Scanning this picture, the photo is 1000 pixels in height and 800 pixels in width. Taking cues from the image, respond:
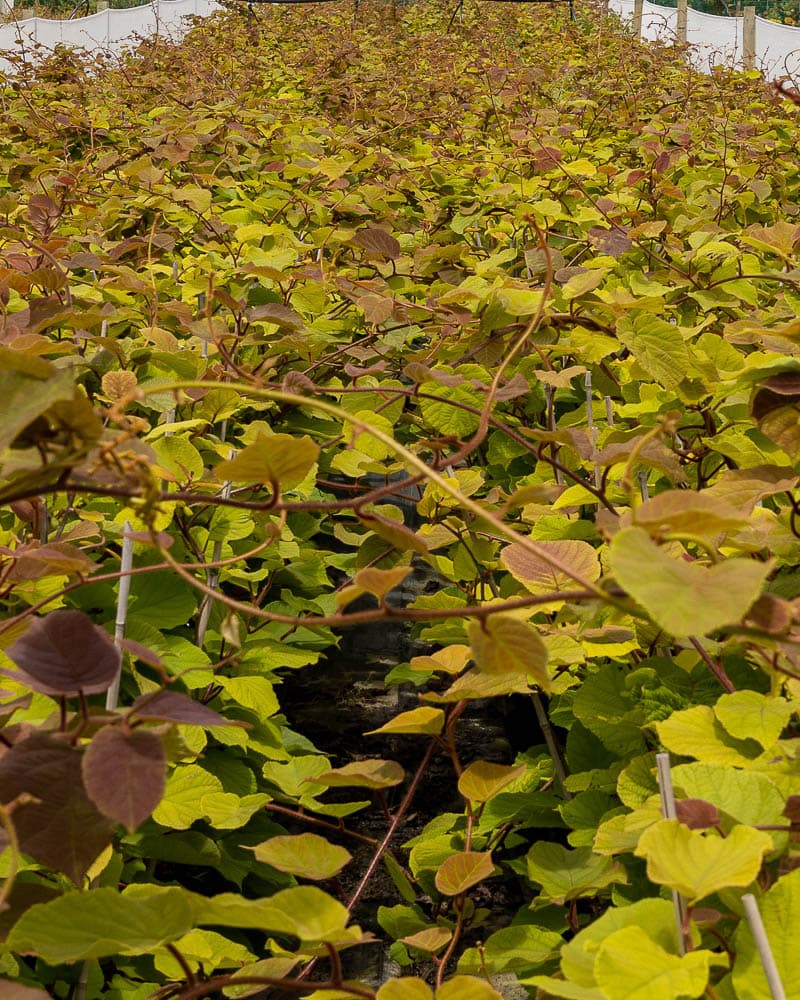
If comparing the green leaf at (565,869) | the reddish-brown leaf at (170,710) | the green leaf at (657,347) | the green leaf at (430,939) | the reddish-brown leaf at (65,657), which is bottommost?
the green leaf at (430,939)

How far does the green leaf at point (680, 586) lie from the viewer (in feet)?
1.69

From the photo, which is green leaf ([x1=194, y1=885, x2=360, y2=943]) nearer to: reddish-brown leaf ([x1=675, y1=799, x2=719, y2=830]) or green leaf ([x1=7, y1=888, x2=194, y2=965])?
green leaf ([x1=7, y1=888, x2=194, y2=965])

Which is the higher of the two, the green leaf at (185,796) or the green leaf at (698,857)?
the green leaf at (698,857)

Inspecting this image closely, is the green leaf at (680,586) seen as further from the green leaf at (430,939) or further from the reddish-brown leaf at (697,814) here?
the green leaf at (430,939)

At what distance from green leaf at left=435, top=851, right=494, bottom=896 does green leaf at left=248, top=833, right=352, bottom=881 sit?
21 centimetres

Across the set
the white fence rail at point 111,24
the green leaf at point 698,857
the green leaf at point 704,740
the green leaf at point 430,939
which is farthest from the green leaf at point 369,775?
the white fence rail at point 111,24

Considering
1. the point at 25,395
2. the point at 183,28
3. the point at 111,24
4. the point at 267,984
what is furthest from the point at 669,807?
the point at 111,24

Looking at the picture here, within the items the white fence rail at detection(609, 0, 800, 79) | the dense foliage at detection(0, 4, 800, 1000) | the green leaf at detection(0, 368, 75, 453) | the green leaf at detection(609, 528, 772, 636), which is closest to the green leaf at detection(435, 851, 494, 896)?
the dense foliage at detection(0, 4, 800, 1000)

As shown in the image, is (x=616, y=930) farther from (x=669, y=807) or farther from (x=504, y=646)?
(x=504, y=646)

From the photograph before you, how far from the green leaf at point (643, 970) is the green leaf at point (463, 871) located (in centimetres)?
33

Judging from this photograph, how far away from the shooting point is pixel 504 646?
0.62 m

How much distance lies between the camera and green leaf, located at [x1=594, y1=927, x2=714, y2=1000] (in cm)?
60

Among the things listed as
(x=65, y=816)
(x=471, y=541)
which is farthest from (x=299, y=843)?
(x=471, y=541)

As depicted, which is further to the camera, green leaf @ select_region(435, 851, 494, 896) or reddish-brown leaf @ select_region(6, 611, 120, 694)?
green leaf @ select_region(435, 851, 494, 896)
